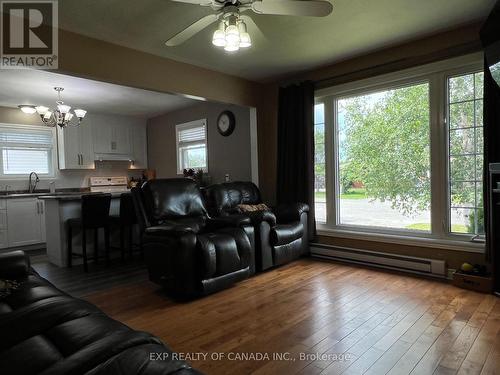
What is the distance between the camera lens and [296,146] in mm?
4262

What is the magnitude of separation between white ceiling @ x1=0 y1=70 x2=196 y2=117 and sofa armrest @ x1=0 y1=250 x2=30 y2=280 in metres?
2.83

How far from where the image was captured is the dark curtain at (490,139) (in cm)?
270

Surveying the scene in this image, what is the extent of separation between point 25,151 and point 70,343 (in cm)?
594

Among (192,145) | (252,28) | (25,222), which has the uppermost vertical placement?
(252,28)

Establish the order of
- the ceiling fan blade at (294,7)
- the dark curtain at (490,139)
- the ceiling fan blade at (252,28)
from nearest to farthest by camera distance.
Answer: the ceiling fan blade at (294,7), the ceiling fan blade at (252,28), the dark curtain at (490,139)

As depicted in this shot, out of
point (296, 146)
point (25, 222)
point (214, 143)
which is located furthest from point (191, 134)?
point (25, 222)

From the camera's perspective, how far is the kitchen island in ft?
13.1

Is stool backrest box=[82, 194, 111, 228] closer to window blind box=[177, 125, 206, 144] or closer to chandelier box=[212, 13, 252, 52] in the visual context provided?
window blind box=[177, 125, 206, 144]

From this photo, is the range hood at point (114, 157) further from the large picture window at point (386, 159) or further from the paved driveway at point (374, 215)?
the large picture window at point (386, 159)

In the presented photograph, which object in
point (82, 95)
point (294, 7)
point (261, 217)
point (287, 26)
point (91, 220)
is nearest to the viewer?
point (294, 7)

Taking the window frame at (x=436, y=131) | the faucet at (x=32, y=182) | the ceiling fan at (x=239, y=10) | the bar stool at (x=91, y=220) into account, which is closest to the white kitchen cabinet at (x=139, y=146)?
the faucet at (x=32, y=182)

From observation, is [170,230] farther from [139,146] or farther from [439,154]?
[139,146]

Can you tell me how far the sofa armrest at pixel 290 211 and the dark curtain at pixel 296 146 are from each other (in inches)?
9.0

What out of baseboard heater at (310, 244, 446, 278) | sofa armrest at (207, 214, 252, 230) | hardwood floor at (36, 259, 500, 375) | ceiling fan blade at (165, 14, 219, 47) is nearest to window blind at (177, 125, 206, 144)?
sofa armrest at (207, 214, 252, 230)
